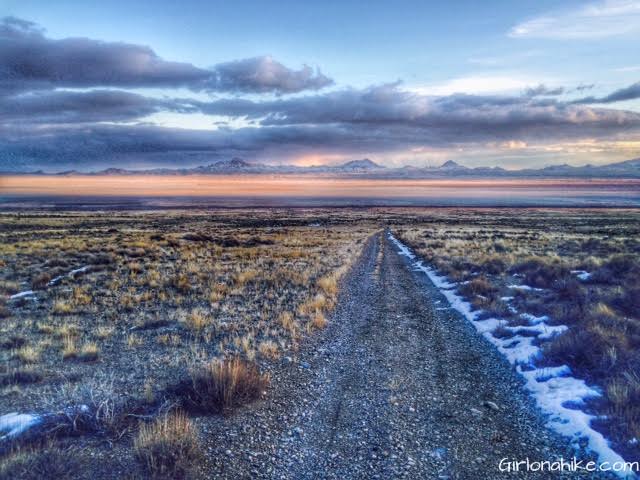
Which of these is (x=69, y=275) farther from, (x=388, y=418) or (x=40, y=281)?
(x=388, y=418)

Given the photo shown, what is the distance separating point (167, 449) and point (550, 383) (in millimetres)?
6217

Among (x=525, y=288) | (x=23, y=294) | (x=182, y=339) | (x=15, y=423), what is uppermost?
(x=15, y=423)

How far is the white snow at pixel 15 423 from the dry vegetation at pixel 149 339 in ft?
1.25

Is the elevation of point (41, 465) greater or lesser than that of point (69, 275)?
greater

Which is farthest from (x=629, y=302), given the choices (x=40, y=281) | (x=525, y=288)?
(x=40, y=281)

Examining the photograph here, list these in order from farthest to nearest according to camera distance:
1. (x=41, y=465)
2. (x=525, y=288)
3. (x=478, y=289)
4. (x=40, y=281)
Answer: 1. (x=40, y=281)
2. (x=525, y=288)
3. (x=478, y=289)
4. (x=41, y=465)

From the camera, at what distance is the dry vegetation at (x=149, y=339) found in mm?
5441

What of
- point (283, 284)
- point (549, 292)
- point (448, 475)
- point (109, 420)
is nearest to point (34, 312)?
point (283, 284)

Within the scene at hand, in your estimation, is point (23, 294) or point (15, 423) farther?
point (23, 294)

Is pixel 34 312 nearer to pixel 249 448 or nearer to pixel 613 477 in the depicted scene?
pixel 249 448

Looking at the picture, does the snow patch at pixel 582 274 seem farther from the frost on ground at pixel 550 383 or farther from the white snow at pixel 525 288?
the frost on ground at pixel 550 383

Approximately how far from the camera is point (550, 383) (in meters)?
6.93

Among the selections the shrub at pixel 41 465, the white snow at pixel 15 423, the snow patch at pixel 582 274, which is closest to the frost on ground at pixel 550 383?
the shrub at pixel 41 465

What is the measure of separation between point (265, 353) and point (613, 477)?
6248mm
